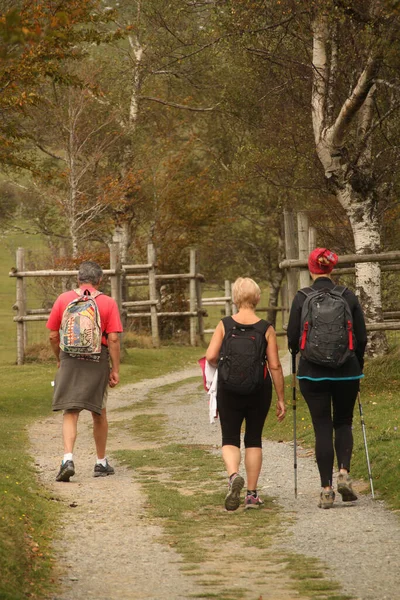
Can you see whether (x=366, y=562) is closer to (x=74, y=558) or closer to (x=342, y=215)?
(x=74, y=558)

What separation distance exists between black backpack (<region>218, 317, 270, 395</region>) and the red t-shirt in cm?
197

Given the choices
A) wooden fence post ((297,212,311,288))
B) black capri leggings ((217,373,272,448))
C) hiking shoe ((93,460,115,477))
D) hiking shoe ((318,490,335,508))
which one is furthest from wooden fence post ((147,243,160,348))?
hiking shoe ((318,490,335,508))

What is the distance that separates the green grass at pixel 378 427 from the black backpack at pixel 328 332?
1206 millimetres

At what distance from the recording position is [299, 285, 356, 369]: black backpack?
27.3ft

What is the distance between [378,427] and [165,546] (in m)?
4.97

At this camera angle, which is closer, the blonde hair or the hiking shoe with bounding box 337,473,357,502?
the hiking shoe with bounding box 337,473,357,502

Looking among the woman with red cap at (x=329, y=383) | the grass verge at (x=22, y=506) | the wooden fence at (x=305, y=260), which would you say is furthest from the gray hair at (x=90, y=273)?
the wooden fence at (x=305, y=260)

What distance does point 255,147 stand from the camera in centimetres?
2433

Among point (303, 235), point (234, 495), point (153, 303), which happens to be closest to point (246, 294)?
point (234, 495)

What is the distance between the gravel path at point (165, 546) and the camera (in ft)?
19.5

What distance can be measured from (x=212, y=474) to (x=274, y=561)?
3.57 meters

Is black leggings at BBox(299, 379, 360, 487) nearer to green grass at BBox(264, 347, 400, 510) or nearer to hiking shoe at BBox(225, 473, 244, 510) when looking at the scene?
green grass at BBox(264, 347, 400, 510)

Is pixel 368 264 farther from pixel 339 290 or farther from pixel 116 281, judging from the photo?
pixel 339 290

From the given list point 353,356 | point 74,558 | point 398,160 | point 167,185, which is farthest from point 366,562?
point 167,185
